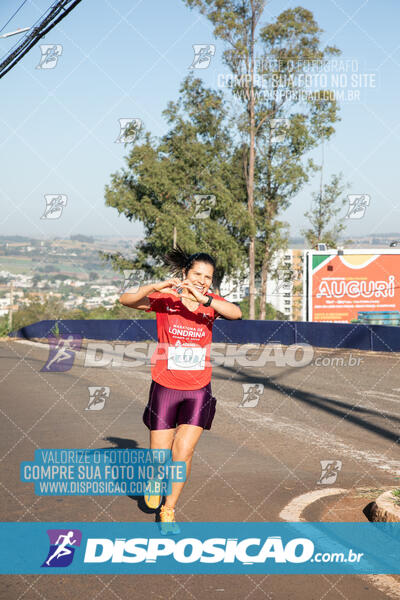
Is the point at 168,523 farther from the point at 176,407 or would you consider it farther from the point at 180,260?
the point at 180,260

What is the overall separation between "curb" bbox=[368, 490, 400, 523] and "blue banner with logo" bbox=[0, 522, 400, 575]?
62 millimetres

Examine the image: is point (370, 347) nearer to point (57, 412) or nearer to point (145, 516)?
Result: point (57, 412)

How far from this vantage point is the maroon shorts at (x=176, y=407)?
4.95 meters

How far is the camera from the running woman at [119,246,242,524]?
493 cm

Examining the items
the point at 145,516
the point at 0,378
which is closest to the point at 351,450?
the point at 145,516

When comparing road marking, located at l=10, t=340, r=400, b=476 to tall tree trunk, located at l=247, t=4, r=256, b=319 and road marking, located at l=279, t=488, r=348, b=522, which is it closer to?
road marking, located at l=279, t=488, r=348, b=522

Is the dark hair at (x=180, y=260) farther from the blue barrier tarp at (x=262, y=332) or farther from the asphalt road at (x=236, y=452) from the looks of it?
the blue barrier tarp at (x=262, y=332)

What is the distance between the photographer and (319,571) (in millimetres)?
4469

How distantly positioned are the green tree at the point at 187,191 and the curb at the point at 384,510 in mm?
36324

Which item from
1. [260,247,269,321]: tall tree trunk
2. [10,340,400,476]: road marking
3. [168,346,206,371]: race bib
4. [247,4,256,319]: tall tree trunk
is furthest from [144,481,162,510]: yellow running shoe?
[260,247,269,321]: tall tree trunk

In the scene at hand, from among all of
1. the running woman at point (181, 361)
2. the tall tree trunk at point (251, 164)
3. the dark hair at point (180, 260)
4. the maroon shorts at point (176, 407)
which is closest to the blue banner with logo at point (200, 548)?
the running woman at point (181, 361)

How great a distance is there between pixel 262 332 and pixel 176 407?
2071 cm

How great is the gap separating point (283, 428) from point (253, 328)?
16.3 m

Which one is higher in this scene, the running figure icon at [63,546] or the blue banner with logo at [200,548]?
the blue banner with logo at [200,548]
